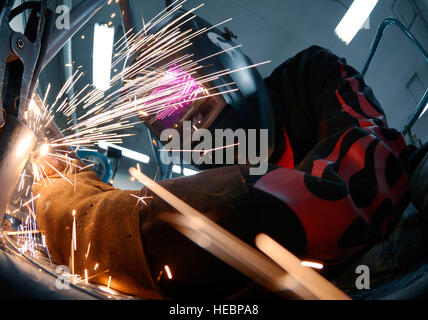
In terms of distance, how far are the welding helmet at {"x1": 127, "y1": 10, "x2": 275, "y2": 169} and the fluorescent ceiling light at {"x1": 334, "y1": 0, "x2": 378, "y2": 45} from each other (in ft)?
5.67

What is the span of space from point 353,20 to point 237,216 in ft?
8.59

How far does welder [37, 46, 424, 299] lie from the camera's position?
0.43m

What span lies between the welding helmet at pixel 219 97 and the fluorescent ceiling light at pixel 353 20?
1.73 meters

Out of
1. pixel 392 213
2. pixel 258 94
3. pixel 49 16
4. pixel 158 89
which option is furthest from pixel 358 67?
pixel 49 16

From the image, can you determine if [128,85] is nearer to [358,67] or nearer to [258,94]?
[258,94]

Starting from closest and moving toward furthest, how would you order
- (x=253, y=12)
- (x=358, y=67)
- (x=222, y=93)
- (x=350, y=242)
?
(x=350, y=242), (x=222, y=93), (x=253, y=12), (x=358, y=67)

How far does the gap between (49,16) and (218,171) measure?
46 centimetres

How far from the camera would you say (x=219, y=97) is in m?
1.04

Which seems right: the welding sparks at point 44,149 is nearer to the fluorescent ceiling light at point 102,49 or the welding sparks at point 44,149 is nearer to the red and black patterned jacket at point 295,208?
the red and black patterned jacket at point 295,208

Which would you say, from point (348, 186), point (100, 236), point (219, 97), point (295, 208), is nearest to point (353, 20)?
point (219, 97)

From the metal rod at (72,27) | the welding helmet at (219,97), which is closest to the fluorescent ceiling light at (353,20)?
the welding helmet at (219,97)

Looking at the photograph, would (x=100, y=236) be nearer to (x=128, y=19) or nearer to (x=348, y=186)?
(x=348, y=186)

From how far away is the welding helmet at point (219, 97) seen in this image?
1.05 metres

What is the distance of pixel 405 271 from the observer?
685 mm
